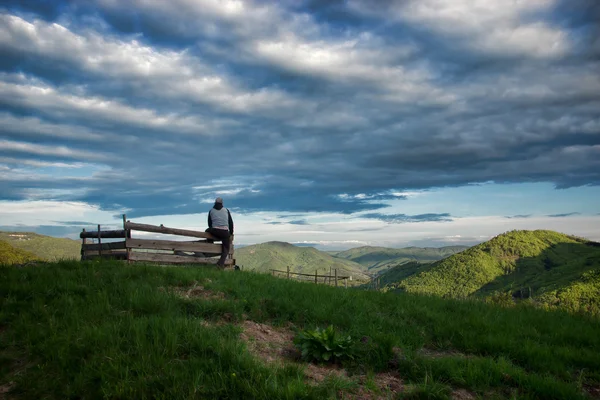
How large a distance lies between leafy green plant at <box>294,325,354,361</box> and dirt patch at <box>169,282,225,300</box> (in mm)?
3308

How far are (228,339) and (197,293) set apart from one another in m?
3.46

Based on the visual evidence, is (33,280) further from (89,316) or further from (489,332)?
(489,332)

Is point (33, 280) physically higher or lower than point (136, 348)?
higher

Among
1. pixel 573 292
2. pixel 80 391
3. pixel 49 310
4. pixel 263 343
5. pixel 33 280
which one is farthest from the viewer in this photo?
pixel 573 292

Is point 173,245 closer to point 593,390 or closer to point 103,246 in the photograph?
point 103,246

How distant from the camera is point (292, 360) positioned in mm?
6887

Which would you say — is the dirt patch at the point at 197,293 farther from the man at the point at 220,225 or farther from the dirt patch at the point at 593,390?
the dirt patch at the point at 593,390

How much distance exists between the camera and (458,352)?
8.29m

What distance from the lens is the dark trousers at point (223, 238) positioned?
56.2ft

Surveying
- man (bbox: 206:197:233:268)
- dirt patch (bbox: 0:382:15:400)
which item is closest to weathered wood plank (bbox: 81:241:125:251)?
man (bbox: 206:197:233:268)

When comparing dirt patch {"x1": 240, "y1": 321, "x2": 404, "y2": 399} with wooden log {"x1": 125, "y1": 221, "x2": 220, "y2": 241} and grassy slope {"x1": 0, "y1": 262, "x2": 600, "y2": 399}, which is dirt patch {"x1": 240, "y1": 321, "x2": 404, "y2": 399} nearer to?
grassy slope {"x1": 0, "y1": 262, "x2": 600, "y2": 399}

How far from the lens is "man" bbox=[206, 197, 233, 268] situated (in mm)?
17047

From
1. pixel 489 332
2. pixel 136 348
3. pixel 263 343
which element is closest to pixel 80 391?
pixel 136 348

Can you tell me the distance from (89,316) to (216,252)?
32.9ft
